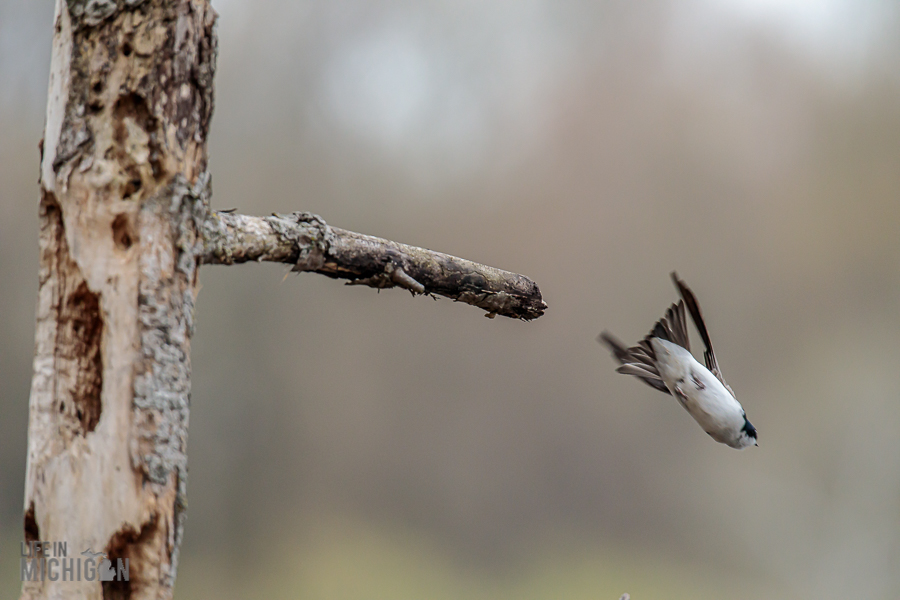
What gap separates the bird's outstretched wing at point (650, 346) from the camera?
1.44 m

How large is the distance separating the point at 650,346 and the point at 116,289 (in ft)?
3.78

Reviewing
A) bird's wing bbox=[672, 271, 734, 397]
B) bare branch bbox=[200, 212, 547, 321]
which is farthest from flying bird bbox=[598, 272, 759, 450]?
bare branch bbox=[200, 212, 547, 321]

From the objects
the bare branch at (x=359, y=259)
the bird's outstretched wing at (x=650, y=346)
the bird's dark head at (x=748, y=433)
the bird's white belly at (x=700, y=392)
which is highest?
the bare branch at (x=359, y=259)

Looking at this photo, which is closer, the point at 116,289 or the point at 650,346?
the point at 116,289

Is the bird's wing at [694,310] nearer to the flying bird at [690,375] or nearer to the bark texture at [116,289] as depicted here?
the flying bird at [690,375]

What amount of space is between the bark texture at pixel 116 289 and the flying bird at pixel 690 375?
3.29 ft

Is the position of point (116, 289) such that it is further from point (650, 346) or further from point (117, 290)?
point (650, 346)

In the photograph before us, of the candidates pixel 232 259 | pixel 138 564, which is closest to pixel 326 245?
pixel 232 259

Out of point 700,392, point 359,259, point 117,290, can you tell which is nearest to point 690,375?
point 700,392

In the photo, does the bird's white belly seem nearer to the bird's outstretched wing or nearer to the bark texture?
the bird's outstretched wing

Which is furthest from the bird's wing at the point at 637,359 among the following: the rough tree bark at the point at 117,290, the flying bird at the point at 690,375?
the rough tree bark at the point at 117,290

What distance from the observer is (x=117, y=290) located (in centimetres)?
80

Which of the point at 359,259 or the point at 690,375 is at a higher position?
the point at 359,259

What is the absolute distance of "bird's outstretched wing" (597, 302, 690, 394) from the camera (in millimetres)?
1438
